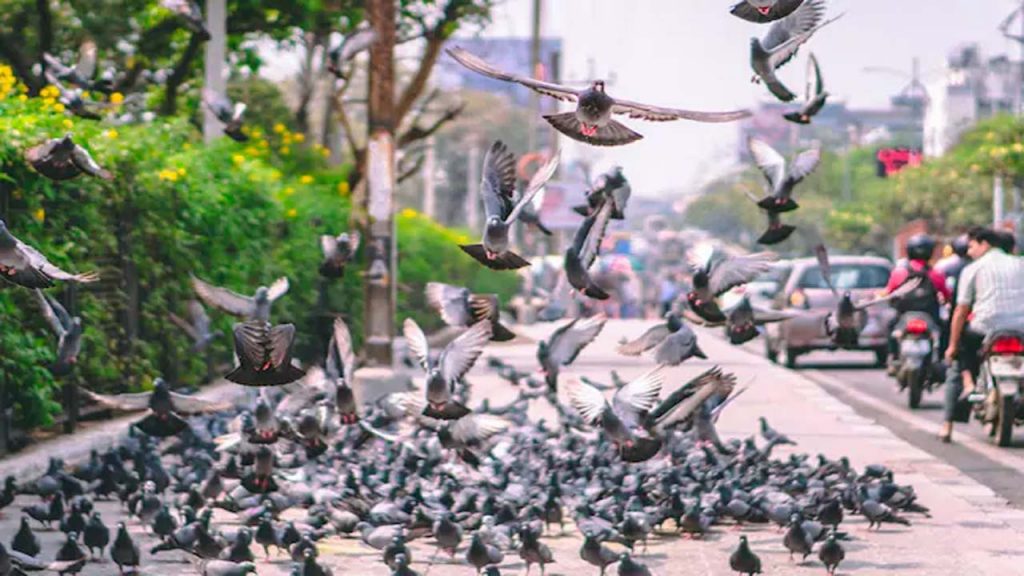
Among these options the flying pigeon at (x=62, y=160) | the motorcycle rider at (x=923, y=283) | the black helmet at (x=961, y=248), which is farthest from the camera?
the black helmet at (x=961, y=248)

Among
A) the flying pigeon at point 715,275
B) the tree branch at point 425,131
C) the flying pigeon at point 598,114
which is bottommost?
the flying pigeon at point 715,275

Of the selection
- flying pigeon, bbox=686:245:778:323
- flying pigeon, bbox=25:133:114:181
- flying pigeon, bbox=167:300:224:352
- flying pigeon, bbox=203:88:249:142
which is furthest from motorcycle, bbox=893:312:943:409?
flying pigeon, bbox=25:133:114:181

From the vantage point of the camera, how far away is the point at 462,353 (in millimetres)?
8867

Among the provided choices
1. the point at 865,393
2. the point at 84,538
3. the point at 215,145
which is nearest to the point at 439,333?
the point at 865,393

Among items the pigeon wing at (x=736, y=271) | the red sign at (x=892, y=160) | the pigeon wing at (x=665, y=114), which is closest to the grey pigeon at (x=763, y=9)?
the pigeon wing at (x=665, y=114)

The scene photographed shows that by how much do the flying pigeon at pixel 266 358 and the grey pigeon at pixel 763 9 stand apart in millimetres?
2354

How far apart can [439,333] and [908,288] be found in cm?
2857

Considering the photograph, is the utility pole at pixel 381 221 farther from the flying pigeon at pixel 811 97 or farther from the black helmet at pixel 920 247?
the flying pigeon at pixel 811 97

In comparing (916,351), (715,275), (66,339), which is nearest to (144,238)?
(66,339)

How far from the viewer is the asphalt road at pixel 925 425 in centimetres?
1270

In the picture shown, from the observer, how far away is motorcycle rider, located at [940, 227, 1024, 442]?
1402 cm

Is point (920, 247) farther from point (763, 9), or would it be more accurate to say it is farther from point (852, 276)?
point (763, 9)

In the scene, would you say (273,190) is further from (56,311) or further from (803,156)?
(803,156)

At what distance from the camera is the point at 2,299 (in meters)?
10.8
